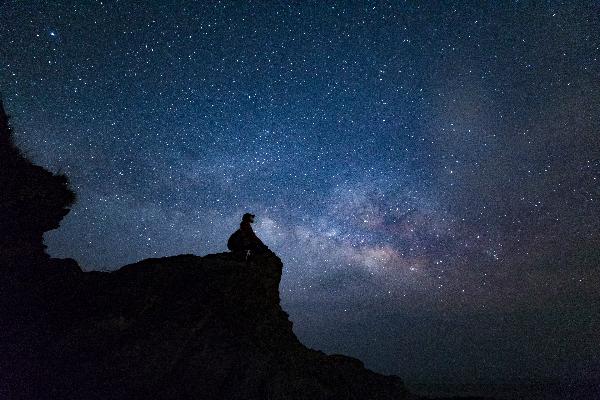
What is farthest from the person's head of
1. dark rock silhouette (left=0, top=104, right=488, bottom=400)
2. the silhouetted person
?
dark rock silhouette (left=0, top=104, right=488, bottom=400)

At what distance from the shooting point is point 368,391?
3077cm

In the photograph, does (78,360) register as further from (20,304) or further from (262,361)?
(262,361)

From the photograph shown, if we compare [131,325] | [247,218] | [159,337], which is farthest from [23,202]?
[247,218]

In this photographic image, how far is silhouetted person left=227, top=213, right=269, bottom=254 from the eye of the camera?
2925 centimetres

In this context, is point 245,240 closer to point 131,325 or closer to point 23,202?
point 131,325

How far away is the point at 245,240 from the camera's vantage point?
29.4 metres

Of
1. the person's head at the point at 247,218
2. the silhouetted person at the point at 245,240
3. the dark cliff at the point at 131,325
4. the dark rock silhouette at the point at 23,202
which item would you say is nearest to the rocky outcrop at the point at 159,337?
the dark cliff at the point at 131,325

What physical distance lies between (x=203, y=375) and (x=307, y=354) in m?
9.44

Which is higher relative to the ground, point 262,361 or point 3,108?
point 3,108

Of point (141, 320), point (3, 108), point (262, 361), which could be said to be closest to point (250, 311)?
point (262, 361)

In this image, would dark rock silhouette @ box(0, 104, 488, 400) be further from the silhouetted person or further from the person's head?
the person's head

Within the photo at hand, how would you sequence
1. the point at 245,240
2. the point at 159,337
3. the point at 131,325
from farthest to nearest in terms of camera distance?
the point at 245,240, the point at 159,337, the point at 131,325

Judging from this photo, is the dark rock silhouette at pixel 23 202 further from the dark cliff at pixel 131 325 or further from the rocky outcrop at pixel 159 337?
the rocky outcrop at pixel 159 337

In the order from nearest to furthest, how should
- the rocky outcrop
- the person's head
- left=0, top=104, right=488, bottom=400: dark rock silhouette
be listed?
the rocky outcrop
left=0, top=104, right=488, bottom=400: dark rock silhouette
the person's head
